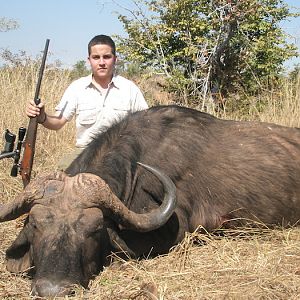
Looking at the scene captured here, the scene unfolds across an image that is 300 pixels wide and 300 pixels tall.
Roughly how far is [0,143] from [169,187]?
452cm

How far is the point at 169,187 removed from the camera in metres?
4.06

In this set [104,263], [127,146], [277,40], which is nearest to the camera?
[104,263]

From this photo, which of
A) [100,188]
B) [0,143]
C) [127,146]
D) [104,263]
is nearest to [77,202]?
[100,188]

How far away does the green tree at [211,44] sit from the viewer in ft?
36.9

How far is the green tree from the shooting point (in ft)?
36.9

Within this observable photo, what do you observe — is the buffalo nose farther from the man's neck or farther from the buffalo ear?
the man's neck

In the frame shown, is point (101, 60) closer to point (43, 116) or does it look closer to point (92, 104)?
point (92, 104)

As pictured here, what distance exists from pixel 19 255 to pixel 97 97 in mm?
2325

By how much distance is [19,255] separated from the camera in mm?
4043

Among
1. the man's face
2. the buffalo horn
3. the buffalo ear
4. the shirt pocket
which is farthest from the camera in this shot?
the shirt pocket

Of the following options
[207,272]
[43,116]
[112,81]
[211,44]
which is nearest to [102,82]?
[112,81]

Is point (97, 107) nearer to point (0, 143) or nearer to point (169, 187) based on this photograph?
point (169, 187)

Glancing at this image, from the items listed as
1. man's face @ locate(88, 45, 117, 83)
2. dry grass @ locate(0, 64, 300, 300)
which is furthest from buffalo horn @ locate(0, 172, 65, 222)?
man's face @ locate(88, 45, 117, 83)

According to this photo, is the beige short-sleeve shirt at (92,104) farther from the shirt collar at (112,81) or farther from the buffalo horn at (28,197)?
the buffalo horn at (28,197)
